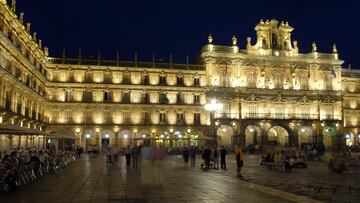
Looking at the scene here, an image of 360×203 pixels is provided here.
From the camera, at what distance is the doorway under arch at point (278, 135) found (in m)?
66.2

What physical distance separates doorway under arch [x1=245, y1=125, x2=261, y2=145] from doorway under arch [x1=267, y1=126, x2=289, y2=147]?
8.76ft

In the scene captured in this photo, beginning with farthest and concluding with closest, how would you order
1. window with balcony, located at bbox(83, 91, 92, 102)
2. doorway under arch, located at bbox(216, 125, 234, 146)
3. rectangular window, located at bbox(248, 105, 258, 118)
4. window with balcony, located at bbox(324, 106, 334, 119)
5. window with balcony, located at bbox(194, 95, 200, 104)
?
window with balcony, located at bbox(324, 106, 334, 119), doorway under arch, located at bbox(216, 125, 234, 146), rectangular window, located at bbox(248, 105, 258, 118), window with balcony, located at bbox(194, 95, 200, 104), window with balcony, located at bbox(83, 91, 92, 102)

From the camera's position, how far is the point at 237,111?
61.9 metres

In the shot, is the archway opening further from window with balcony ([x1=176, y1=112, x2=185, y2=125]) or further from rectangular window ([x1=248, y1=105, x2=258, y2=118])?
window with balcony ([x1=176, y1=112, x2=185, y2=125])

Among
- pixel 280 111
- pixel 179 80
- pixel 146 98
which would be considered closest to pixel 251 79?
pixel 280 111

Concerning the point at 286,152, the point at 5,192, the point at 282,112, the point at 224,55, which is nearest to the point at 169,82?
the point at 224,55

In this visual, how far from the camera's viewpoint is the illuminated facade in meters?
57.8

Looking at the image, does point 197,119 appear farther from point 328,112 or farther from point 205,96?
point 328,112

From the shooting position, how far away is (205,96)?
6128cm

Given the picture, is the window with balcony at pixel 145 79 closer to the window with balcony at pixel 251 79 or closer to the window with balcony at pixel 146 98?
the window with balcony at pixel 146 98

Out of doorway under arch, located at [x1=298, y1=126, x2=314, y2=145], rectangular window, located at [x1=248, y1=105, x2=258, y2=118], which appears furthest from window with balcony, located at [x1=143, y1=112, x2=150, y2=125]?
doorway under arch, located at [x1=298, y1=126, x2=314, y2=145]

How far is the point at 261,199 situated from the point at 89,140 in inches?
1908

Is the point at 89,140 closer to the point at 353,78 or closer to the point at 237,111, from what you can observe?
the point at 237,111

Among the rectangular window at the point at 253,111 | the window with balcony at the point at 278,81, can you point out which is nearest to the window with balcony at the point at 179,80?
the rectangular window at the point at 253,111
